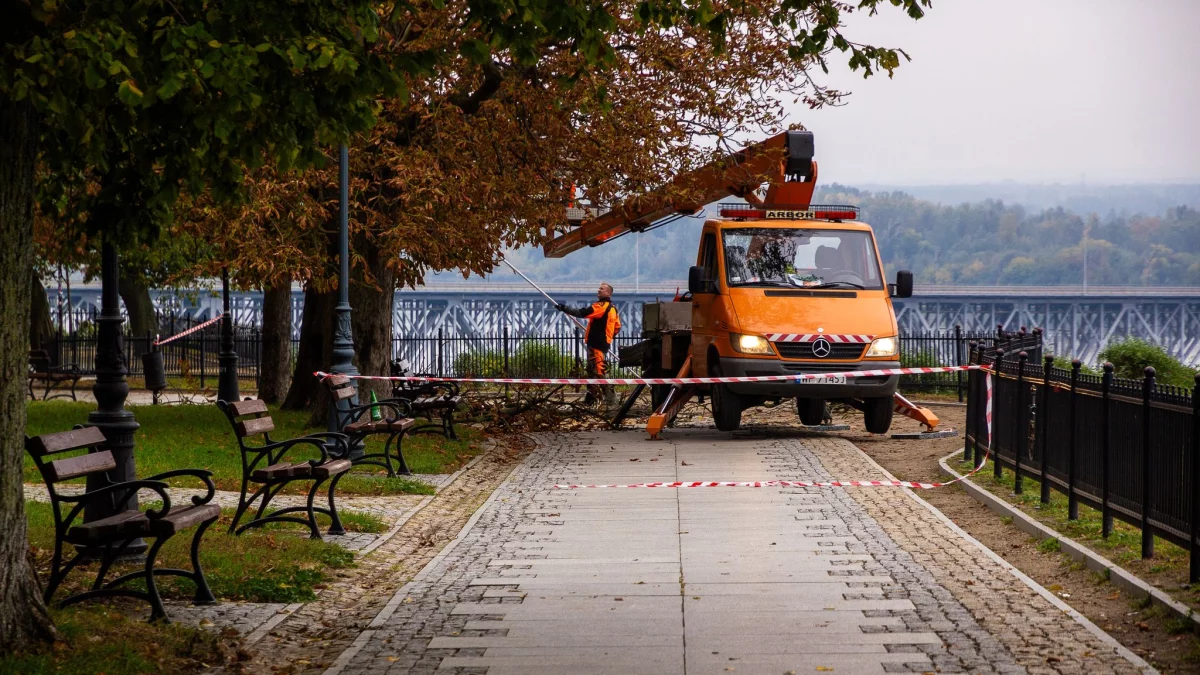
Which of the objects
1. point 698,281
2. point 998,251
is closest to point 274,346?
point 698,281

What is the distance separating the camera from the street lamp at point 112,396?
27.7 ft

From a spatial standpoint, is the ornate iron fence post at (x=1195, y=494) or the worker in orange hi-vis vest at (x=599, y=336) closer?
the ornate iron fence post at (x=1195, y=494)

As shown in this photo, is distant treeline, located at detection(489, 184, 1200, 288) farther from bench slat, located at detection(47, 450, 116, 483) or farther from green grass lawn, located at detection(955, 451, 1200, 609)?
bench slat, located at detection(47, 450, 116, 483)

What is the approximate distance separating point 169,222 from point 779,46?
12.6 metres

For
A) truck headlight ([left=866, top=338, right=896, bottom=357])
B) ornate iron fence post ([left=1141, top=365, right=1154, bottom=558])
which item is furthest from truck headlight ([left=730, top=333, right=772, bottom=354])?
ornate iron fence post ([left=1141, top=365, right=1154, bottom=558])

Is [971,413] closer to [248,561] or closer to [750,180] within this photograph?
[750,180]

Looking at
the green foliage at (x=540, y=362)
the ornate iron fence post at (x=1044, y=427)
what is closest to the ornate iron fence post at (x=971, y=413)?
the ornate iron fence post at (x=1044, y=427)

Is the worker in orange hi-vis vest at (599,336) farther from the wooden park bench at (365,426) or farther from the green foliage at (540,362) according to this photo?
the green foliage at (540,362)

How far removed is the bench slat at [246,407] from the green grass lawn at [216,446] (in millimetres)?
1993

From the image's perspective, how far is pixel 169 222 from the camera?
8156mm

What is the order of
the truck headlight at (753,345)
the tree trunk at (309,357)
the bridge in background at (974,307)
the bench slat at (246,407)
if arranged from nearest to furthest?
1. the bench slat at (246,407)
2. the truck headlight at (753,345)
3. the tree trunk at (309,357)
4. the bridge in background at (974,307)

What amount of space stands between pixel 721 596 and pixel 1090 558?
2.64 meters

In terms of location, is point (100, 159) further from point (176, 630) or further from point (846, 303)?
point (846, 303)

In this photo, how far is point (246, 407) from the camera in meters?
10.3
